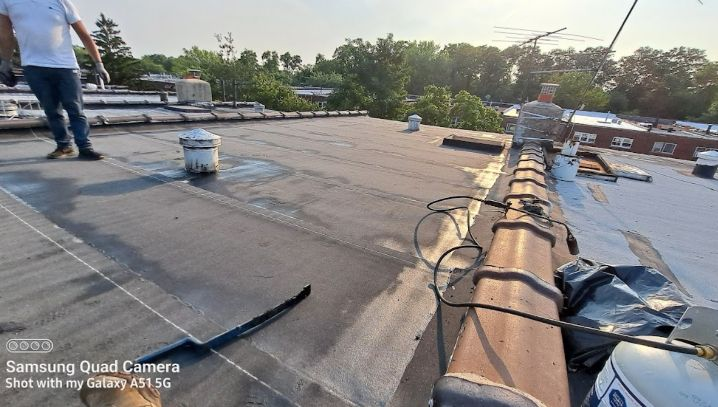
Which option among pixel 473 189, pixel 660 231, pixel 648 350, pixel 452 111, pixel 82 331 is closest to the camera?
pixel 648 350

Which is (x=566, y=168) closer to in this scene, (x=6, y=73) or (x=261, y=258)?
(x=261, y=258)

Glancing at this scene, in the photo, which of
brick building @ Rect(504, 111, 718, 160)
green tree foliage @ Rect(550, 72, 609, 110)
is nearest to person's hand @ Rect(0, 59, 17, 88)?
brick building @ Rect(504, 111, 718, 160)

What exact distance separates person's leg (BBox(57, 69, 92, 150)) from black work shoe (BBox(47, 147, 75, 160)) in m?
0.16

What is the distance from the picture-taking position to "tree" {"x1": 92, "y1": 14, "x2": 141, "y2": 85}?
125 ft

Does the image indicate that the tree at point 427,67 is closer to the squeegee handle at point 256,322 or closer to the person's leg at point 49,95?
the person's leg at point 49,95

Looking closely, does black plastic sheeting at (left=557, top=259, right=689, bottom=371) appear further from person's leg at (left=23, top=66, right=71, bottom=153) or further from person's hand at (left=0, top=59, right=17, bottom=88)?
person's hand at (left=0, top=59, right=17, bottom=88)

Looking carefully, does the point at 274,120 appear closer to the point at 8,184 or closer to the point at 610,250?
the point at 8,184

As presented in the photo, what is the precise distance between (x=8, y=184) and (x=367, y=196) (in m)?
3.74

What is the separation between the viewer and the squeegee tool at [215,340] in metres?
1.42

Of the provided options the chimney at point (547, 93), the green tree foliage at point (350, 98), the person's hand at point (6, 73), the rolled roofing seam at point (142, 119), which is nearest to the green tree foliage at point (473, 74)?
the green tree foliage at point (350, 98)

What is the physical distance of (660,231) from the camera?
3801 mm

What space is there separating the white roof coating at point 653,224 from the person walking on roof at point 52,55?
20.4 ft

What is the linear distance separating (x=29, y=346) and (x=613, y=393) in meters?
2.42

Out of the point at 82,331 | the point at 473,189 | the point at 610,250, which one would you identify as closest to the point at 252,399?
the point at 82,331
